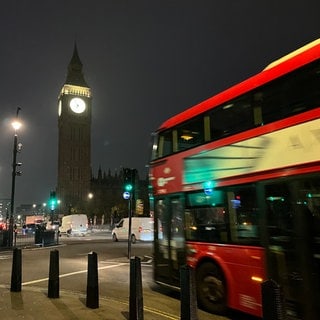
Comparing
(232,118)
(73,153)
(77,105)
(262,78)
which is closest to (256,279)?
(232,118)

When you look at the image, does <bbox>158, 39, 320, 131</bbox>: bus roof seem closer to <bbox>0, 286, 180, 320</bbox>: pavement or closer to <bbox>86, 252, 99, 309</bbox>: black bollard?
<bbox>86, 252, 99, 309</bbox>: black bollard

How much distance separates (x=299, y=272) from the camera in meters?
6.50

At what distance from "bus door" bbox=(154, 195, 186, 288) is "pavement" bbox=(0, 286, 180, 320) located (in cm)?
128

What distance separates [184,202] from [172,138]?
1593mm

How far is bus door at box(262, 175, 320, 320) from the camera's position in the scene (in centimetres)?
632

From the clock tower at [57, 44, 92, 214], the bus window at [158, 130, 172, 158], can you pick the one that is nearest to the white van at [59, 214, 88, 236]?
the bus window at [158, 130, 172, 158]

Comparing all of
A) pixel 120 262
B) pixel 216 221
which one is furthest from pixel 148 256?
pixel 216 221

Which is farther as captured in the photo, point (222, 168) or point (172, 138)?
point (172, 138)

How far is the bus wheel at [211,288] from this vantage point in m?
8.19

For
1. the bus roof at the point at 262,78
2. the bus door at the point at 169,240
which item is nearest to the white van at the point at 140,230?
the bus door at the point at 169,240

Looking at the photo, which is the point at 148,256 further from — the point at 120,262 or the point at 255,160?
the point at 255,160

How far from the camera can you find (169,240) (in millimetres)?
10031

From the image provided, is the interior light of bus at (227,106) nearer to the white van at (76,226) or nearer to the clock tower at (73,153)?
the white van at (76,226)

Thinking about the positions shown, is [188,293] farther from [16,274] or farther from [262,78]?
[16,274]
